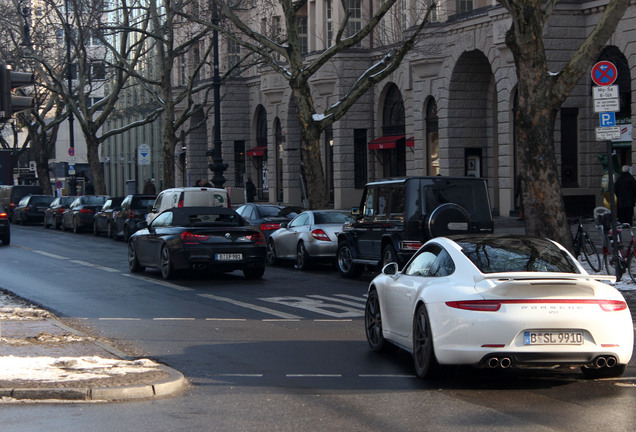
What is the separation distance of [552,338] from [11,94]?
20.6 ft

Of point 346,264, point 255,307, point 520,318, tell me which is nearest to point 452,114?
Result: point 346,264

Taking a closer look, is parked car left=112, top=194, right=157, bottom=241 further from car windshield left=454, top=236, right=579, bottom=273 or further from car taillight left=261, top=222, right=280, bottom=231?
car windshield left=454, top=236, right=579, bottom=273

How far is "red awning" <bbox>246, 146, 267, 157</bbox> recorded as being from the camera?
55.0m

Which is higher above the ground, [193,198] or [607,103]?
[607,103]

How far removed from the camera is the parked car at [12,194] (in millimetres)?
52616

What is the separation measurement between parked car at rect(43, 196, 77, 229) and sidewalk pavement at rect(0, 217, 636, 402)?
32392mm

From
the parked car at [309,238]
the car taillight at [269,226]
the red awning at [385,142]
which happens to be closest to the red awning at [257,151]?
the red awning at [385,142]

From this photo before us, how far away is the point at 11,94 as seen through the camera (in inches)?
422

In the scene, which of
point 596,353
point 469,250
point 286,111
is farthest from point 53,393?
point 286,111

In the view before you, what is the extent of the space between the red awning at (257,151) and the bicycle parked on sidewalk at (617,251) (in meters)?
37.0

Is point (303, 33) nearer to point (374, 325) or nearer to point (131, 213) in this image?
point (131, 213)

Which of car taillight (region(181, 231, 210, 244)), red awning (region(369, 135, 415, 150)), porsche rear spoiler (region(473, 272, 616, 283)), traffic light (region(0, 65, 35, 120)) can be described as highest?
red awning (region(369, 135, 415, 150))

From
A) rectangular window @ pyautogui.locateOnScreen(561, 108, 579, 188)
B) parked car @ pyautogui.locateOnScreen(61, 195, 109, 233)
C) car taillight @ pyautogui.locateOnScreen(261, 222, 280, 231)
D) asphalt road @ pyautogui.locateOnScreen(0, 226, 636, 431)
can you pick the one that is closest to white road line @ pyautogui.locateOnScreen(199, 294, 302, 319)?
asphalt road @ pyautogui.locateOnScreen(0, 226, 636, 431)

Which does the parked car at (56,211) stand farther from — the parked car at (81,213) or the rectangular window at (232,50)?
the rectangular window at (232,50)
